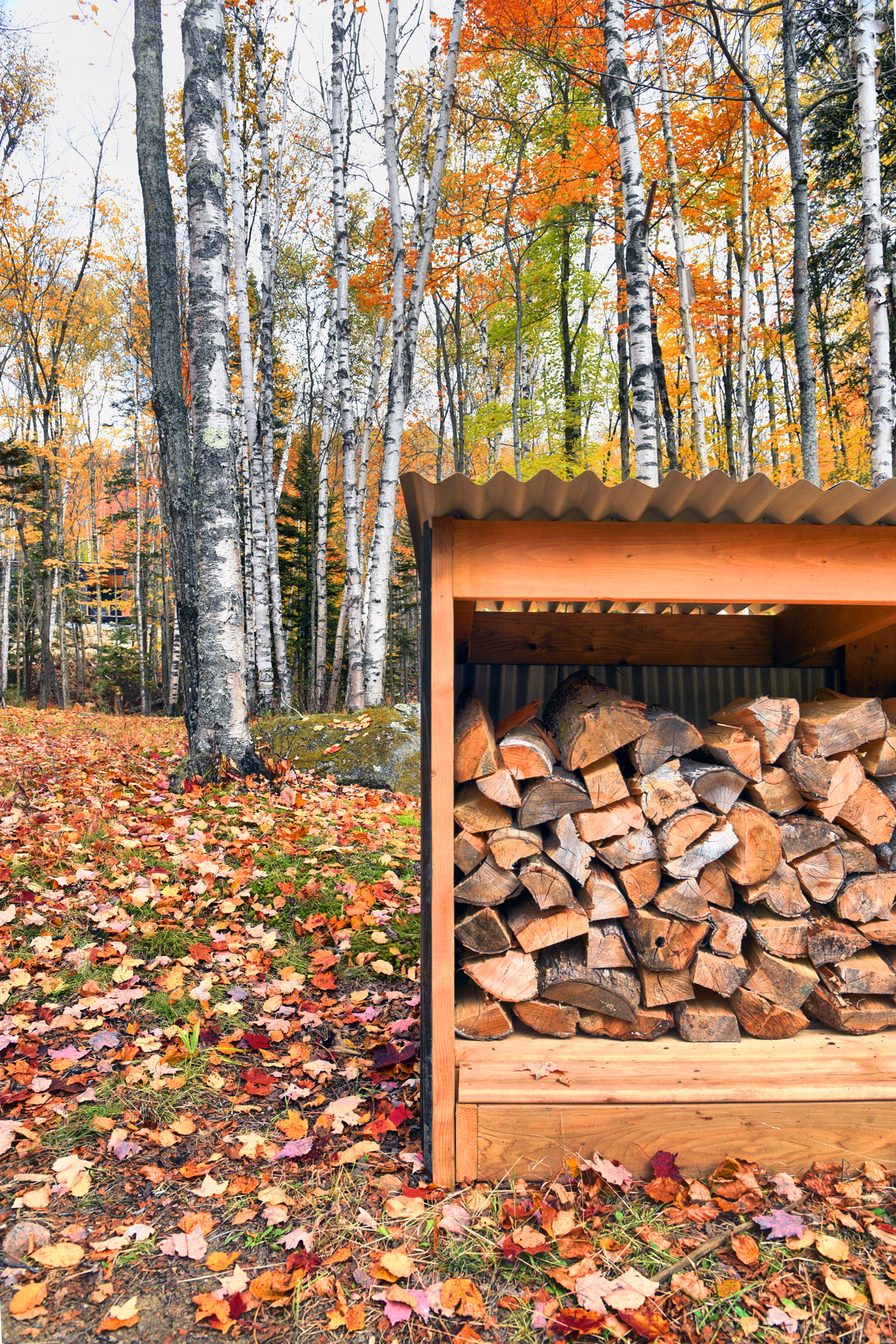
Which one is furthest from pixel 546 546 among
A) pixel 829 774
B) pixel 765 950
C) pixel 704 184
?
pixel 704 184

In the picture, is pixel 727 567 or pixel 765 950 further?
pixel 765 950

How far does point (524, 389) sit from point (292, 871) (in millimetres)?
17540

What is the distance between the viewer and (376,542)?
28.6ft

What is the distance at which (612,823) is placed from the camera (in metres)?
2.63

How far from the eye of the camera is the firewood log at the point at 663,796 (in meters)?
2.65

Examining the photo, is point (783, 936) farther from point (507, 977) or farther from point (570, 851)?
point (507, 977)

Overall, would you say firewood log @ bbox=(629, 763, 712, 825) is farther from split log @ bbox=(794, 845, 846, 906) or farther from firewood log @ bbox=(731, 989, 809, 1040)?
firewood log @ bbox=(731, 989, 809, 1040)

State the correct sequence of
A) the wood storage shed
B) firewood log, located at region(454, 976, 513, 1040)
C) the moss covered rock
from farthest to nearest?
the moss covered rock
firewood log, located at region(454, 976, 513, 1040)
the wood storage shed

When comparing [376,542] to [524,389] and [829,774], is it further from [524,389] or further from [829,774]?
[524,389]

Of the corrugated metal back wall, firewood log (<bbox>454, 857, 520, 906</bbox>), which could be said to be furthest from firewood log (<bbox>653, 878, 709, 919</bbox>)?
the corrugated metal back wall

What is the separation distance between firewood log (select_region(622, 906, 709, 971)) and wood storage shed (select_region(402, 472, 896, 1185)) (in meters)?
0.03

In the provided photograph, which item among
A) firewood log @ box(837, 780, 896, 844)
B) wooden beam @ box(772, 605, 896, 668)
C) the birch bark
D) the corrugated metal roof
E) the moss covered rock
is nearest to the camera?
the corrugated metal roof

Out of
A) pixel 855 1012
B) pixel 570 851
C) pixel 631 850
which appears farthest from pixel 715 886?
pixel 855 1012

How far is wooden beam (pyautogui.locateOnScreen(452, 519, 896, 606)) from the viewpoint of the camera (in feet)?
7.82
